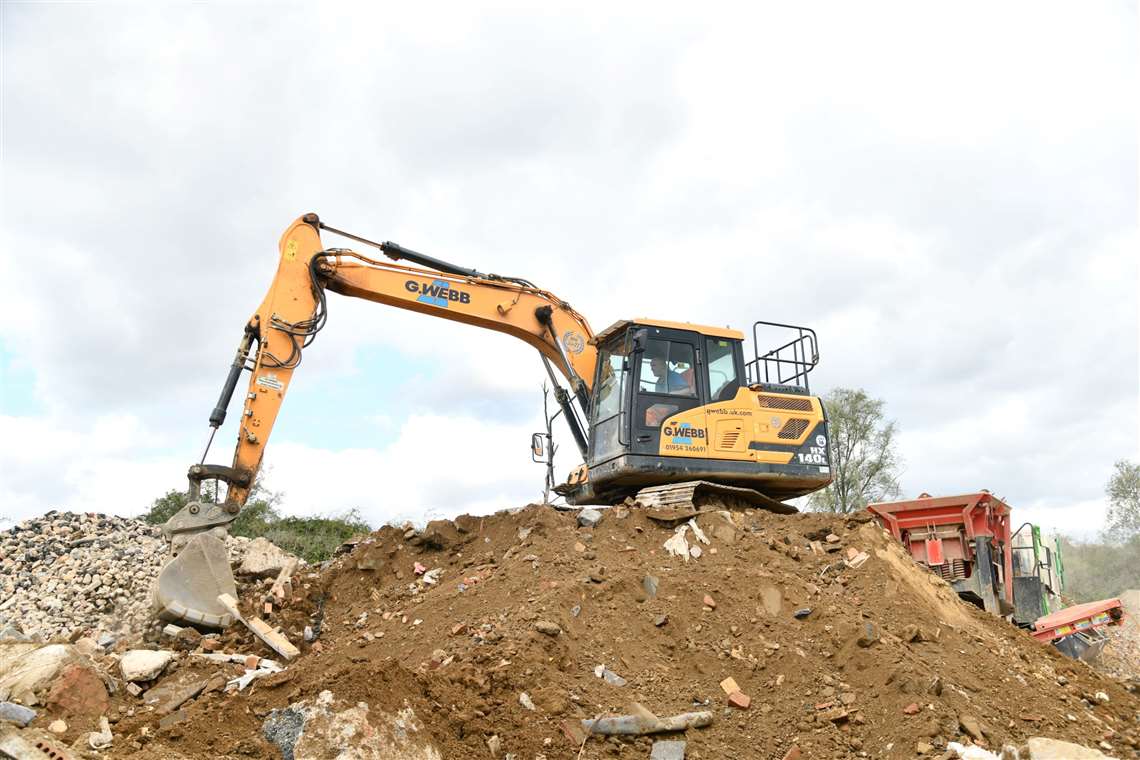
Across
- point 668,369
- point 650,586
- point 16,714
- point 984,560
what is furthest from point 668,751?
point 984,560

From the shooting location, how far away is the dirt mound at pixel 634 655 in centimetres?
667

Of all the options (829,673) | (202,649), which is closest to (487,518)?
(202,649)

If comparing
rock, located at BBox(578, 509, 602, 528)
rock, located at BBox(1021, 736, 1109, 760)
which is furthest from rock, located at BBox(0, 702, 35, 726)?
rock, located at BBox(1021, 736, 1109, 760)

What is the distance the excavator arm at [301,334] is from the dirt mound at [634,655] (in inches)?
29.4

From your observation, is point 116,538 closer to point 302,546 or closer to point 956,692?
point 302,546

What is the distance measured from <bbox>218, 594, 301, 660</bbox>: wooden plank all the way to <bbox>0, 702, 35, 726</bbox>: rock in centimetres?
228

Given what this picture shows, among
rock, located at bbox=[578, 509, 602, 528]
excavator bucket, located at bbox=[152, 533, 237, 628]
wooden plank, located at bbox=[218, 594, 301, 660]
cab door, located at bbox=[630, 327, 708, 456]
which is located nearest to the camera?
wooden plank, located at bbox=[218, 594, 301, 660]

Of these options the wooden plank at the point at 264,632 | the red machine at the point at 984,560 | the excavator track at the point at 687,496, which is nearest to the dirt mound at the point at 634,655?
the wooden plank at the point at 264,632

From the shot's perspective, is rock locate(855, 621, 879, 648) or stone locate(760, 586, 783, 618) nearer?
rock locate(855, 621, 879, 648)

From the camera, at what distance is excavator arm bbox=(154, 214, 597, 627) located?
922cm

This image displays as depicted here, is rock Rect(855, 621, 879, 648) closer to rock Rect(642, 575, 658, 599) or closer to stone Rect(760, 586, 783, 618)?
stone Rect(760, 586, 783, 618)

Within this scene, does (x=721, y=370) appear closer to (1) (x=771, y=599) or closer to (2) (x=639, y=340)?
(2) (x=639, y=340)

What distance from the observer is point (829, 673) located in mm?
7758

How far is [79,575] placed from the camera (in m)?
10.3
